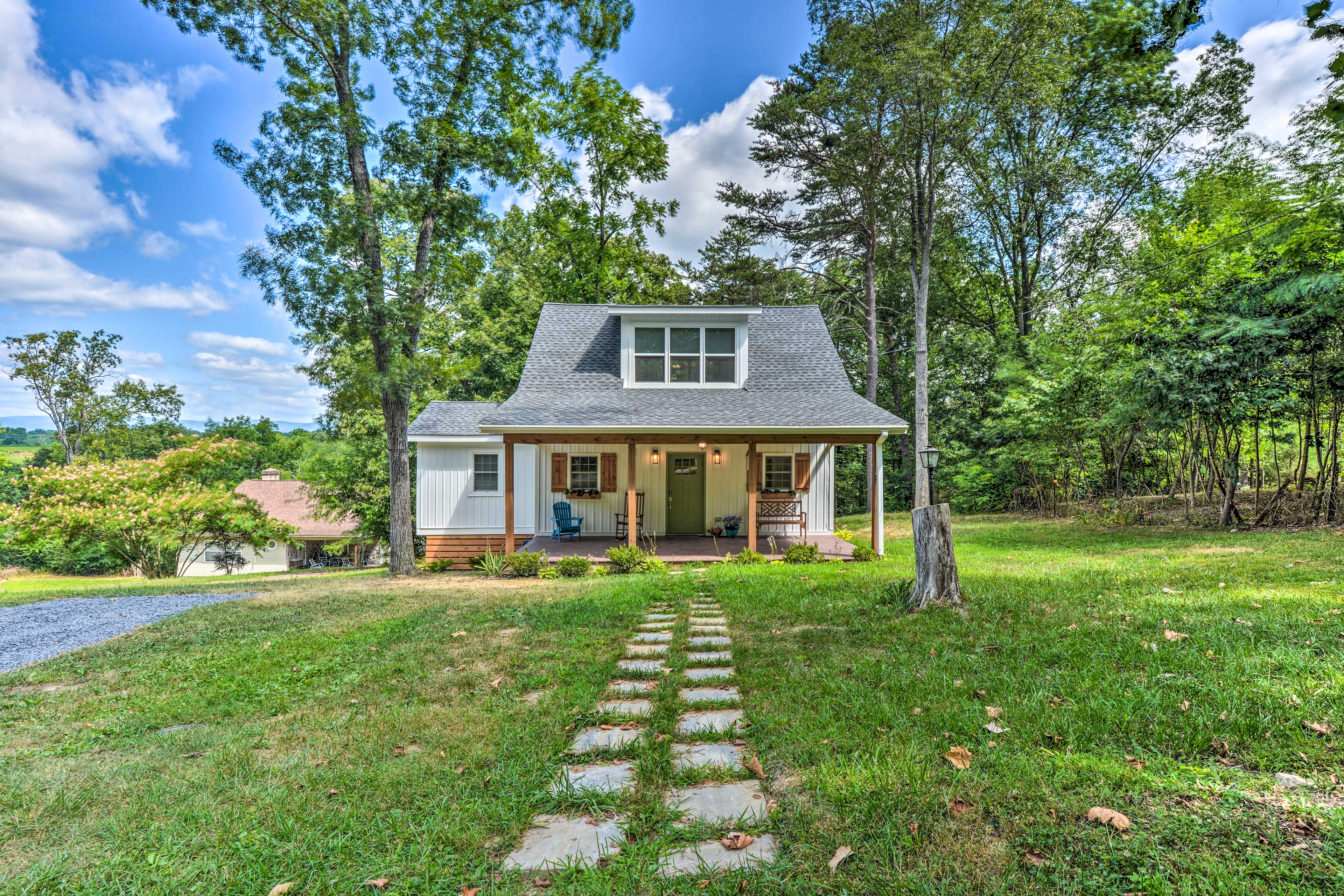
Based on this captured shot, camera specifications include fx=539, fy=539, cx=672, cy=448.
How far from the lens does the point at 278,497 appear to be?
85.7ft

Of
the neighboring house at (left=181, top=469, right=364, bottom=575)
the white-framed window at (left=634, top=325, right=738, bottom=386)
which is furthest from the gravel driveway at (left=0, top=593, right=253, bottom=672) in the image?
the neighboring house at (left=181, top=469, right=364, bottom=575)

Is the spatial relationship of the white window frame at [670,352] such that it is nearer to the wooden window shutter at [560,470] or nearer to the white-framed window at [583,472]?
the white-framed window at [583,472]

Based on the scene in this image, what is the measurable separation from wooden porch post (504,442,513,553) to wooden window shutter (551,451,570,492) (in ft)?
8.65

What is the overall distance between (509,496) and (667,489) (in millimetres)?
4178

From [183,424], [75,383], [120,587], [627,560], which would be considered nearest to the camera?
[627,560]

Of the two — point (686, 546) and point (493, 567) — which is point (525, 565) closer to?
point (493, 567)

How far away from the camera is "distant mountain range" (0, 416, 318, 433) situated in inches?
911

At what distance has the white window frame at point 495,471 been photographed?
13188 mm

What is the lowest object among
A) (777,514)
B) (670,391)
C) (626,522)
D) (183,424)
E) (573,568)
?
(573,568)

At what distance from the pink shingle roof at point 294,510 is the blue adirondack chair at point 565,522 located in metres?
15.5

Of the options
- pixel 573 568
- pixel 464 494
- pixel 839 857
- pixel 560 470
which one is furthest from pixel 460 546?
pixel 839 857

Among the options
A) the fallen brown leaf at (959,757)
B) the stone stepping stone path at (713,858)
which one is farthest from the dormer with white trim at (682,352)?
the stone stepping stone path at (713,858)

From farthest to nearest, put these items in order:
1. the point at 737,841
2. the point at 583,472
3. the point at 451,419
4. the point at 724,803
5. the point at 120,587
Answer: the point at 451,419
the point at 583,472
the point at 120,587
the point at 724,803
the point at 737,841

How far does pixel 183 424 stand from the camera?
112 ft
